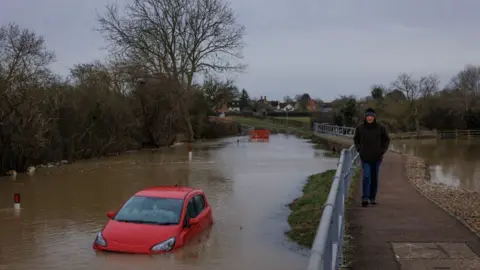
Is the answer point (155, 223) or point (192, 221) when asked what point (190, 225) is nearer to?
point (192, 221)

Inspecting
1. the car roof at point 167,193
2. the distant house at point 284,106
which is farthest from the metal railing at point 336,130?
the distant house at point 284,106

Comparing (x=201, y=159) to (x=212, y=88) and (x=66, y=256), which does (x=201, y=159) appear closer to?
(x=66, y=256)

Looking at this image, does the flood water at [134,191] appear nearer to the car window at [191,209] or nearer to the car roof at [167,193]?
the car window at [191,209]

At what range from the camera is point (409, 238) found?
798 centimetres

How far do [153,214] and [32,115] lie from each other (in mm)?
21116

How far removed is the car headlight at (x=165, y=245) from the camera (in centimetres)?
1031

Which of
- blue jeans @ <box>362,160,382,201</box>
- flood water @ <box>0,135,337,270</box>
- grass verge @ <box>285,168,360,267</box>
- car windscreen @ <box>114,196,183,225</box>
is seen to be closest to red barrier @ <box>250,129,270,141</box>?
flood water @ <box>0,135,337,270</box>

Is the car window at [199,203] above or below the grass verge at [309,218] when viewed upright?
above

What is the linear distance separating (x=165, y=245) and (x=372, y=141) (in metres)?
4.40

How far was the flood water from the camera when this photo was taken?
10758mm

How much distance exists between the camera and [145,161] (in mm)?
36656

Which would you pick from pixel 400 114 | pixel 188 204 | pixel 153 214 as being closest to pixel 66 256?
pixel 153 214

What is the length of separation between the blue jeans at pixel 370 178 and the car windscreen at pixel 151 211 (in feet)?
12.7

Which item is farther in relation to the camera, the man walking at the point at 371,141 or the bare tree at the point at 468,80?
the bare tree at the point at 468,80
